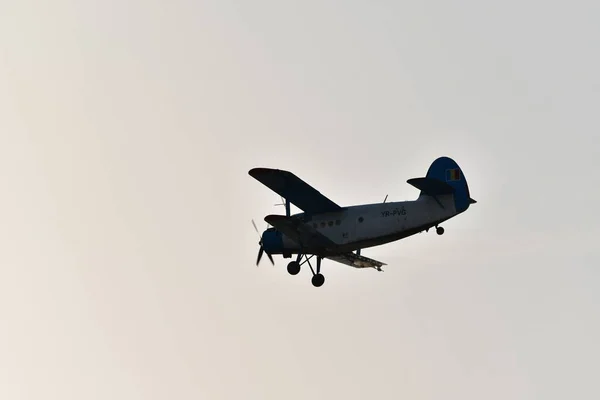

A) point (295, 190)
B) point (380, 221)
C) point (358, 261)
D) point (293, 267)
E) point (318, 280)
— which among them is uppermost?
point (295, 190)

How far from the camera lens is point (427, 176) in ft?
165

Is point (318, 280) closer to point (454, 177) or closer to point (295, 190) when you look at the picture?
point (295, 190)

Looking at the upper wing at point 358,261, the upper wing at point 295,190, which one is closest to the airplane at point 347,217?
the upper wing at point 295,190

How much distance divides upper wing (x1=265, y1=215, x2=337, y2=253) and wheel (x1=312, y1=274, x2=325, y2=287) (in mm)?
1133

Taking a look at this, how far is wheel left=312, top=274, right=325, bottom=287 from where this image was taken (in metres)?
51.1

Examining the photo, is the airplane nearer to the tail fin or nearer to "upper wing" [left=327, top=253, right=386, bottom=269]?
the tail fin

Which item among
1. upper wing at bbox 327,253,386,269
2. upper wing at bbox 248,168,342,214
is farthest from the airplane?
upper wing at bbox 327,253,386,269

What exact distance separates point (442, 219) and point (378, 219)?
2.14 m

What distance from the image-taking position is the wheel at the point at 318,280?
51.1m

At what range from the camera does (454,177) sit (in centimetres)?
4997

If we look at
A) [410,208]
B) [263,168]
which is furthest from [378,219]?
[263,168]

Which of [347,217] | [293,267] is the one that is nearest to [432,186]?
[347,217]

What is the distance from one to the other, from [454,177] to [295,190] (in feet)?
Result: 17.8

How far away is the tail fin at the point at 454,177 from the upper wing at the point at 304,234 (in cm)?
420
